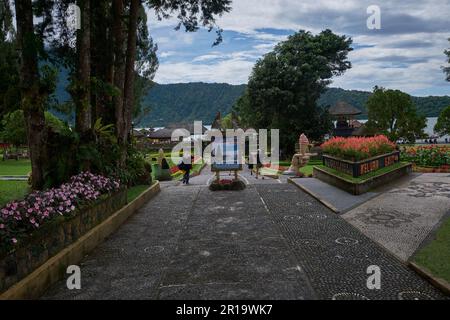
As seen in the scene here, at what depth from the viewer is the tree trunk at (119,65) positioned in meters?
13.4

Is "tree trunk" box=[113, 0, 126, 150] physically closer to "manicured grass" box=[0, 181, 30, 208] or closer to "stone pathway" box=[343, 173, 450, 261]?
"manicured grass" box=[0, 181, 30, 208]

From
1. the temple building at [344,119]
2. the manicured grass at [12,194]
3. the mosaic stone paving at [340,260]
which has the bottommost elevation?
the mosaic stone paving at [340,260]

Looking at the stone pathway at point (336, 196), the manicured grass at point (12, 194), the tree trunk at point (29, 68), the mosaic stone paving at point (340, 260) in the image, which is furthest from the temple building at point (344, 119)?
the tree trunk at point (29, 68)

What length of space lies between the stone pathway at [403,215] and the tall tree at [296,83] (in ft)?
86.1

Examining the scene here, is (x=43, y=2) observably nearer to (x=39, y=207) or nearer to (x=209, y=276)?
(x=39, y=207)

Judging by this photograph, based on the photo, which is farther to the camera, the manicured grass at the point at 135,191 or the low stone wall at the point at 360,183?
the low stone wall at the point at 360,183

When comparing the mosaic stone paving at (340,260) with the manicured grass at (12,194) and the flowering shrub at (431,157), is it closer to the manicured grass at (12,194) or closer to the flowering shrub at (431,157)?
the manicured grass at (12,194)

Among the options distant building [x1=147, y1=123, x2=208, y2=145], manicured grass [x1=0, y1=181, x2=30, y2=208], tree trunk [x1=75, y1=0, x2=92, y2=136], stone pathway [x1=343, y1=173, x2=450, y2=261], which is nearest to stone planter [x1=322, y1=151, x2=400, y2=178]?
stone pathway [x1=343, y1=173, x2=450, y2=261]

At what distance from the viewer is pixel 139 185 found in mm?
15438

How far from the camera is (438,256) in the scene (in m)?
6.72

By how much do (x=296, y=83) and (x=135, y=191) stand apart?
2950cm

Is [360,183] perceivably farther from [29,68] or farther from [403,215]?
[29,68]

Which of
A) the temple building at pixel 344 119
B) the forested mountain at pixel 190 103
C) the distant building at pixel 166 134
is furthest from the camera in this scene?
the forested mountain at pixel 190 103
